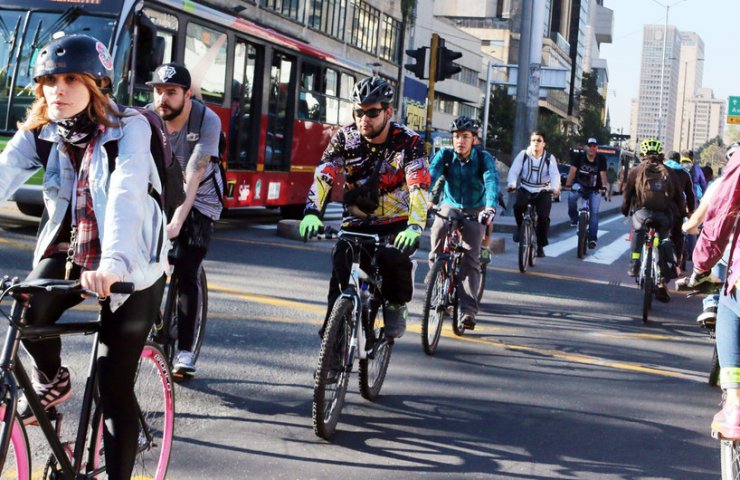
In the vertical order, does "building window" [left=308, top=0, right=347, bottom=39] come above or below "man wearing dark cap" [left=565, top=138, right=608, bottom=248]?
above

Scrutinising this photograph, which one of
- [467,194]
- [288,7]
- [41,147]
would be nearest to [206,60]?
[467,194]

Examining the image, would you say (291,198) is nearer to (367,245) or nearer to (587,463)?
(367,245)

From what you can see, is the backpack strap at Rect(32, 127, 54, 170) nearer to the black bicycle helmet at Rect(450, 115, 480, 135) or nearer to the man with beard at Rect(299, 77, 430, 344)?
the man with beard at Rect(299, 77, 430, 344)

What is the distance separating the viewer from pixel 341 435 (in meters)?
5.32

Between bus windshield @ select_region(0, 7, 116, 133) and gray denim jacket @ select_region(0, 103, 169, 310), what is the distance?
9521 mm

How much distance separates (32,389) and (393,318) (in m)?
3.38

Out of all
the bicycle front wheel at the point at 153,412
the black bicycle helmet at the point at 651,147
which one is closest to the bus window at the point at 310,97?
the black bicycle helmet at the point at 651,147

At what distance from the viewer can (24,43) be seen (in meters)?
12.6

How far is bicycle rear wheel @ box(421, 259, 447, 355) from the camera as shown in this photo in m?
7.56

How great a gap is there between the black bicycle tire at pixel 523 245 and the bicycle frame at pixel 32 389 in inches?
401

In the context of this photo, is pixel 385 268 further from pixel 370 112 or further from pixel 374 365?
pixel 370 112

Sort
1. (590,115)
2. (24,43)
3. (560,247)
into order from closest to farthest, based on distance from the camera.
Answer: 1. (24,43)
2. (560,247)
3. (590,115)

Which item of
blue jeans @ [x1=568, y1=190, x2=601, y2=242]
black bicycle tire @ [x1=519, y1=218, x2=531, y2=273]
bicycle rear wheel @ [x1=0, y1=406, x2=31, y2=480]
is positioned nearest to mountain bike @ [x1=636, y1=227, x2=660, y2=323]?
black bicycle tire @ [x1=519, y1=218, x2=531, y2=273]

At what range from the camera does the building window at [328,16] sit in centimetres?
4897
